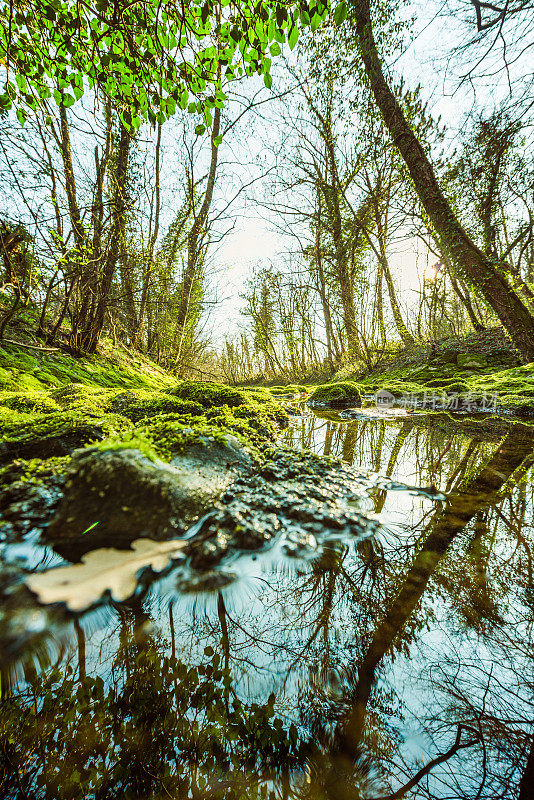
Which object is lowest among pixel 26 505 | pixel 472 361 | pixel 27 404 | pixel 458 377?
pixel 26 505

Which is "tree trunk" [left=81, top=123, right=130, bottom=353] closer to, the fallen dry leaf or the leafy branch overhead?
the leafy branch overhead

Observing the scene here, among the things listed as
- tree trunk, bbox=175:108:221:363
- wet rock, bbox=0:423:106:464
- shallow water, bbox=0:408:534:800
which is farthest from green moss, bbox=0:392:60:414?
tree trunk, bbox=175:108:221:363

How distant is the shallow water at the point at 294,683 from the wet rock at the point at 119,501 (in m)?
0.13

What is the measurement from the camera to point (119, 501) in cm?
117

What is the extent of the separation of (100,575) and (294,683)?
712mm

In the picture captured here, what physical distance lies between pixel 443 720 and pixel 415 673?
0.10m

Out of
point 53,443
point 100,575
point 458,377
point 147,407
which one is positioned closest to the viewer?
point 100,575

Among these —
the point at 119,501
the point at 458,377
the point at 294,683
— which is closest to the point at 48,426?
the point at 119,501

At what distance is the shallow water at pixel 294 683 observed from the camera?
586 mm

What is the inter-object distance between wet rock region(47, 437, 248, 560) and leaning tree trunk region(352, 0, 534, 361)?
7.50m

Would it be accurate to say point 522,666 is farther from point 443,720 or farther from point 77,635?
point 77,635

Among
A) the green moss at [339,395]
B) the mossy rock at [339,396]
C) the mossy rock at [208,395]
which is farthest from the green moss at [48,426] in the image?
the green moss at [339,395]

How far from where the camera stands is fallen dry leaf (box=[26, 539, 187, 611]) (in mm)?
907

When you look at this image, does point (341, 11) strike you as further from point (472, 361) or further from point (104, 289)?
point (472, 361)
